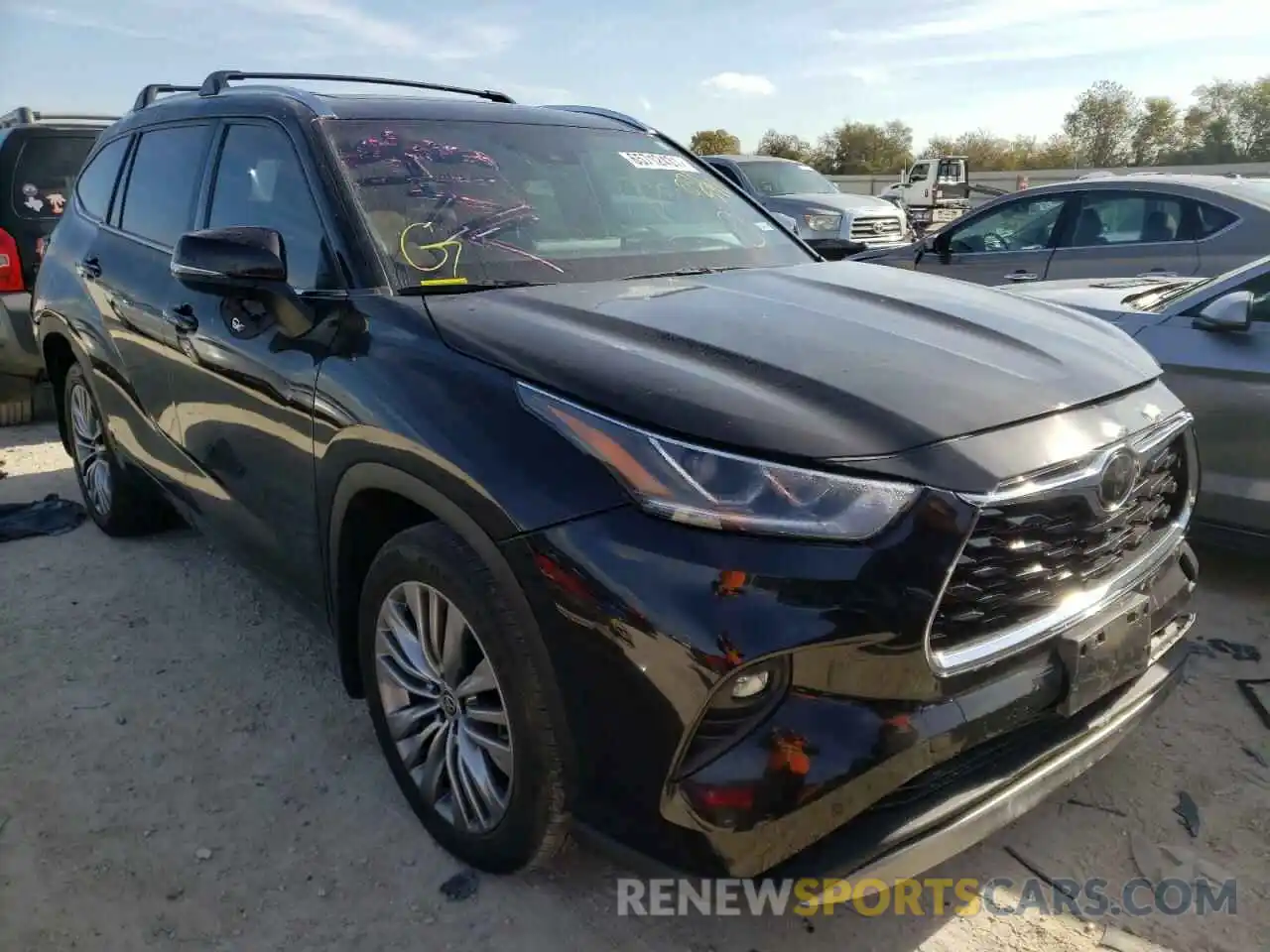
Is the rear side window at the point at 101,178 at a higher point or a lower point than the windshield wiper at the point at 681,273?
higher

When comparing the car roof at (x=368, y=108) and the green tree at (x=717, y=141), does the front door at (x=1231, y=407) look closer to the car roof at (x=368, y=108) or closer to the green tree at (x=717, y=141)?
the car roof at (x=368, y=108)

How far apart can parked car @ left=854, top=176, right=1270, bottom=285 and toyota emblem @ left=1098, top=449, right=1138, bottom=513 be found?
12.0 ft

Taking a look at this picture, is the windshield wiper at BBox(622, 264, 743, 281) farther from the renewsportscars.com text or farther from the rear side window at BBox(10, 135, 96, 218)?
the rear side window at BBox(10, 135, 96, 218)

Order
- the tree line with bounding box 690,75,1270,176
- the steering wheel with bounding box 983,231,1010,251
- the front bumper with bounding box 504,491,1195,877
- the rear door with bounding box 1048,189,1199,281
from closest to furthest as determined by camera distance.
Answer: the front bumper with bounding box 504,491,1195,877 < the rear door with bounding box 1048,189,1199,281 < the steering wheel with bounding box 983,231,1010,251 < the tree line with bounding box 690,75,1270,176

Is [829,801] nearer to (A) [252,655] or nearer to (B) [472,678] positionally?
(B) [472,678]

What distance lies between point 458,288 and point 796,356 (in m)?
0.93

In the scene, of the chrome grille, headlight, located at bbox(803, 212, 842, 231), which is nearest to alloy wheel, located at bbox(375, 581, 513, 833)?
headlight, located at bbox(803, 212, 842, 231)

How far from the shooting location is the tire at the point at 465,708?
2002mm

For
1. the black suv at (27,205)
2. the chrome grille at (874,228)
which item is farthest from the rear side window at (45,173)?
the chrome grille at (874,228)

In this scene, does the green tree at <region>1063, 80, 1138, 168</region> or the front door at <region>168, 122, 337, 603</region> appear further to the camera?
the green tree at <region>1063, 80, 1138, 168</region>

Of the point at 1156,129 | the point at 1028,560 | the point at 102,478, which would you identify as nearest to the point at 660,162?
the point at 1028,560

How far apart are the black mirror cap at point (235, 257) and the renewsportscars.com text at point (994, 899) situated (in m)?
1.81

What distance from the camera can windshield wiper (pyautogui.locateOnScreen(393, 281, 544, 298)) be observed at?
98.3 inches

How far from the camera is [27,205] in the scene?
6504 millimetres
